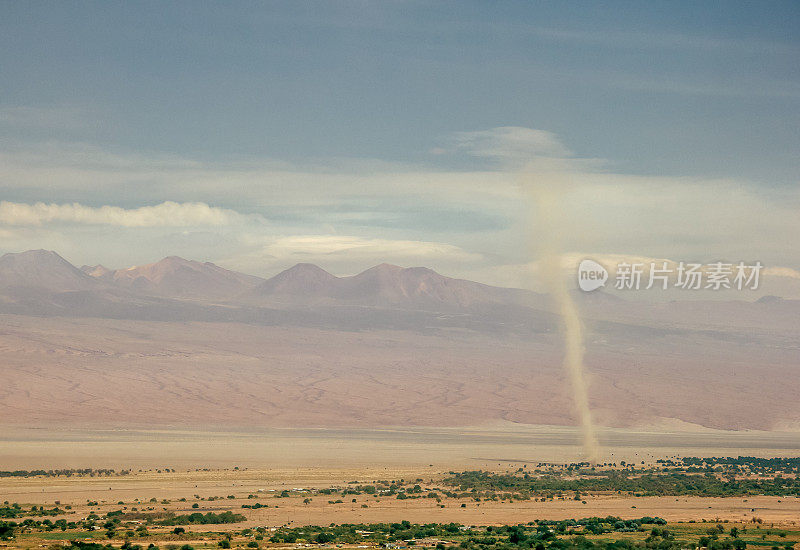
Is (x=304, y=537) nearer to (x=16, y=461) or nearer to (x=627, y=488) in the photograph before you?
(x=627, y=488)

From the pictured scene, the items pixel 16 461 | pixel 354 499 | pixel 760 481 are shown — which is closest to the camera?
pixel 354 499

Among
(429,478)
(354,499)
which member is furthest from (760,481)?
(354,499)

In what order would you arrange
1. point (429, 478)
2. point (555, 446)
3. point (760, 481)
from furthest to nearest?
point (555, 446) < point (429, 478) < point (760, 481)

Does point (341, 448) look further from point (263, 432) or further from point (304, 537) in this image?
point (304, 537)

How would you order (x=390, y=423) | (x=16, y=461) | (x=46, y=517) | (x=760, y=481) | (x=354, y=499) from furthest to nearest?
(x=390, y=423) → (x=16, y=461) → (x=760, y=481) → (x=354, y=499) → (x=46, y=517)

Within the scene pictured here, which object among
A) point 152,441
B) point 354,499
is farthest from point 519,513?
point 152,441

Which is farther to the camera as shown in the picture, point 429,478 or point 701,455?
point 701,455

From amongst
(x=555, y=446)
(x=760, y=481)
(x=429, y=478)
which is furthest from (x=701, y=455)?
(x=429, y=478)

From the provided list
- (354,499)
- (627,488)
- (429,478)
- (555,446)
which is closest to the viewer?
(354,499)

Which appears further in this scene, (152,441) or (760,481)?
(152,441)
